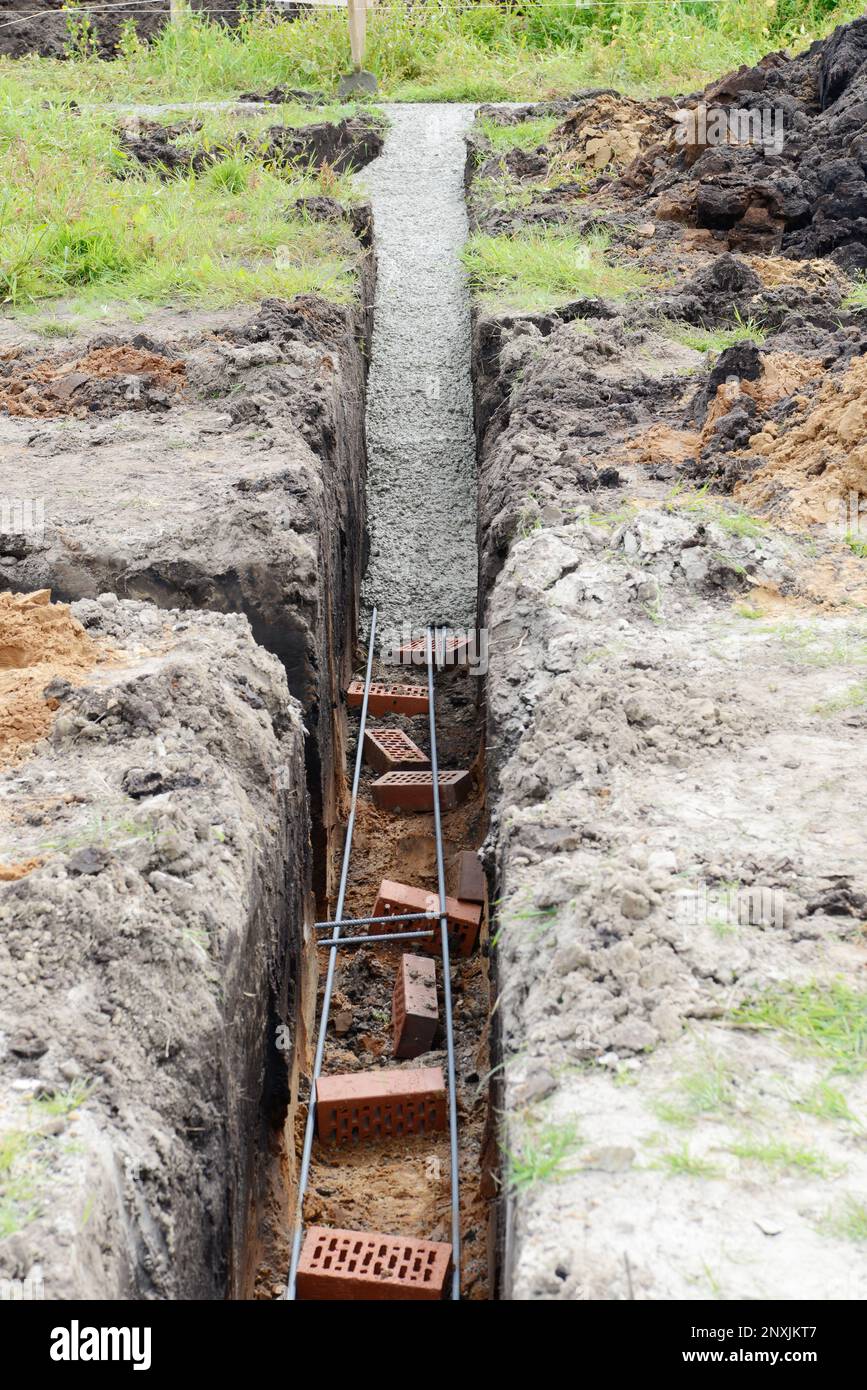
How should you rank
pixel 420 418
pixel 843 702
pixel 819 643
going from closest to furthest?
1. pixel 843 702
2. pixel 819 643
3. pixel 420 418

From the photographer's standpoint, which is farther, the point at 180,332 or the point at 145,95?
the point at 145,95

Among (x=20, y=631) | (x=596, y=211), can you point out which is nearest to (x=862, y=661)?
(x=20, y=631)

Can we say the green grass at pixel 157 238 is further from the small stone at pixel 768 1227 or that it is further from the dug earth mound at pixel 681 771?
the small stone at pixel 768 1227

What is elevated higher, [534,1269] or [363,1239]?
[534,1269]

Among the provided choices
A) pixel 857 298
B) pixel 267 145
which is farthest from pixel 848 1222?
pixel 267 145

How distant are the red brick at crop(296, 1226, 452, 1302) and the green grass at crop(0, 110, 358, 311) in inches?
210

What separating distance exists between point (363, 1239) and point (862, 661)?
2107 mm

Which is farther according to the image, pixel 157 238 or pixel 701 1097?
pixel 157 238

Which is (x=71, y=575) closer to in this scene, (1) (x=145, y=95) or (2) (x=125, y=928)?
(2) (x=125, y=928)

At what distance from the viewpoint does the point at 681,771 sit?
3201 millimetres

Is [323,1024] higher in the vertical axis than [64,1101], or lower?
lower

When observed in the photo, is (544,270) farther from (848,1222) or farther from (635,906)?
(848,1222)

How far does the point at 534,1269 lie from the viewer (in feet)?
6.29

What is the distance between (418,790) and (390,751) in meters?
0.39
